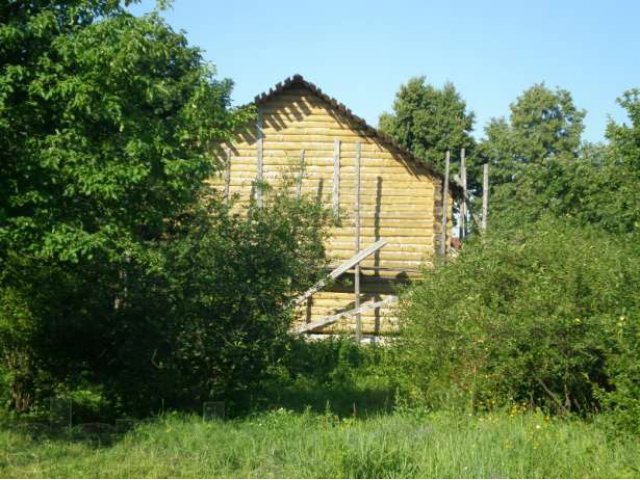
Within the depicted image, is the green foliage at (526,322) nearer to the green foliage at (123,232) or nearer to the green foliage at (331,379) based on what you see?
the green foliage at (331,379)

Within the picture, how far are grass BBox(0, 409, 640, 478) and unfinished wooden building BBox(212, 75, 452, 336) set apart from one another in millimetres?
10987

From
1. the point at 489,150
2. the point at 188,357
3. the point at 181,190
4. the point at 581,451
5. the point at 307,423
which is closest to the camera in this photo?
the point at 581,451

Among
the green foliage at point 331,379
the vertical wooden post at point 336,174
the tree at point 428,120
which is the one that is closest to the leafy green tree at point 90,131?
the green foliage at point 331,379

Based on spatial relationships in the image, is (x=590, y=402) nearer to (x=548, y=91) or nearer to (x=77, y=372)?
(x=77, y=372)

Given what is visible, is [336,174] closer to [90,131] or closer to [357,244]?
[357,244]

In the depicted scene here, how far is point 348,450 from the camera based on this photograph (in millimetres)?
7969

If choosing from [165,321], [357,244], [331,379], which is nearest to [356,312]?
[357,244]

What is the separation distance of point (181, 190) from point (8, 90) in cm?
221

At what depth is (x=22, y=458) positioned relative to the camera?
9016 millimetres

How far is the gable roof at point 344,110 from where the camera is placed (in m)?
21.6

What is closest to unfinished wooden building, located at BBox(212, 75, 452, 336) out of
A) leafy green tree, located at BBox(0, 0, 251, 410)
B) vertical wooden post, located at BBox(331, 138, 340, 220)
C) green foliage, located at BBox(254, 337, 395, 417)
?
vertical wooden post, located at BBox(331, 138, 340, 220)

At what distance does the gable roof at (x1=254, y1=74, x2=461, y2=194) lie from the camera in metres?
21.6

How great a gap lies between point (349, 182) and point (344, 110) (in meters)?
1.90

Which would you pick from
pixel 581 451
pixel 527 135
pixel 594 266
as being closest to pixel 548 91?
pixel 527 135
